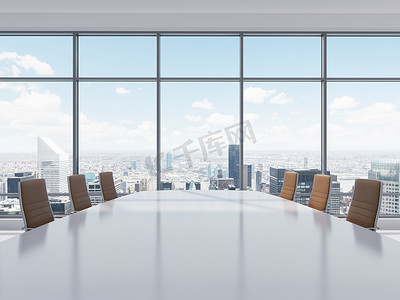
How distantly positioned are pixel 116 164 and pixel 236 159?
2.32 meters

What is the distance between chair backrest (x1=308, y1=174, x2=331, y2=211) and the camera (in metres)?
3.19

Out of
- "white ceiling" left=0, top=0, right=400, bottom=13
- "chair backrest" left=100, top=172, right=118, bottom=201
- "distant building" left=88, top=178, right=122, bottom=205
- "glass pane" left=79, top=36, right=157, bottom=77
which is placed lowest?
"distant building" left=88, top=178, right=122, bottom=205

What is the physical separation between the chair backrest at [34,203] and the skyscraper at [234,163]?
10.8 ft

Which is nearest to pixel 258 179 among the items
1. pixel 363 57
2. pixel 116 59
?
pixel 363 57

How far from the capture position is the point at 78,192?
3275 millimetres

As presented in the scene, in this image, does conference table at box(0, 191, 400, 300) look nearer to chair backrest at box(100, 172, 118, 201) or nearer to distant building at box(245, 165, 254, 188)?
chair backrest at box(100, 172, 118, 201)

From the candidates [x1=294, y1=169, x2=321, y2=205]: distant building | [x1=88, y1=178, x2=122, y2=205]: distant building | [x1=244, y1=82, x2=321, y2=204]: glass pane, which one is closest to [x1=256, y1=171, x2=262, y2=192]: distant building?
[x1=244, y1=82, x2=321, y2=204]: glass pane

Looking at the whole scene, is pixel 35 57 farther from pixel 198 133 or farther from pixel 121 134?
pixel 198 133

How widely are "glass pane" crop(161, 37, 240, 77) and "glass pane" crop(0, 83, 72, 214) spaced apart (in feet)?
6.42

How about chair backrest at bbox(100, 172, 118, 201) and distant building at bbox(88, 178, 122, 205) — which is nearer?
chair backrest at bbox(100, 172, 118, 201)

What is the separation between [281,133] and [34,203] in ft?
13.7

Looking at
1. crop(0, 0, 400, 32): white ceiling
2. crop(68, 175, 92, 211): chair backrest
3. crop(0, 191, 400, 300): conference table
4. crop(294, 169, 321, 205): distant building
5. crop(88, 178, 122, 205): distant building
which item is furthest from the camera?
crop(294, 169, 321, 205): distant building

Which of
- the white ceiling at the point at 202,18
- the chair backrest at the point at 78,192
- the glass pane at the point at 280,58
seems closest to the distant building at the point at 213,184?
the glass pane at the point at 280,58

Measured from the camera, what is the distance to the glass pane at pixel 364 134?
5082mm
